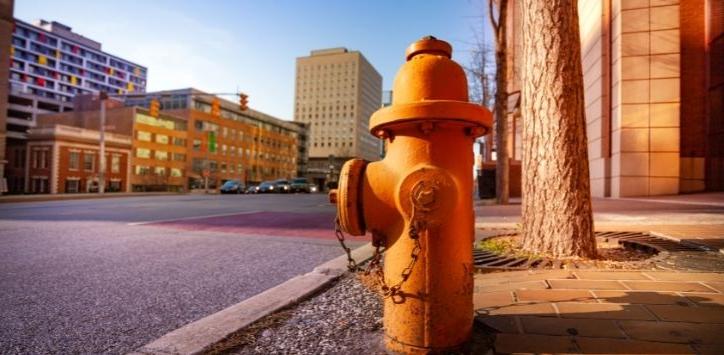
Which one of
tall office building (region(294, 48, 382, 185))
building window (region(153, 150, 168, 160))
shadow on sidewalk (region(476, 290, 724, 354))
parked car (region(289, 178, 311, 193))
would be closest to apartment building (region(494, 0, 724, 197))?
shadow on sidewalk (region(476, 290, 724, 354))

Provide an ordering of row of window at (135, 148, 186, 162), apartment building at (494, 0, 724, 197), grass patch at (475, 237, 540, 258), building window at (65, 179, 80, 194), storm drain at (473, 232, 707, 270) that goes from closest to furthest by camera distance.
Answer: storm drain at (473, 232, 707, 270) < grass patch at (475, 237, 540, 258) < apartment building at (494, 0, 724, 197) < building window at (65, 179, 80, 194) < row of window at (135, 148, 186, 162)

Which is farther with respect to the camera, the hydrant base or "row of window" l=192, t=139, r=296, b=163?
"row of window" l=192, t=139, r=296, b=163

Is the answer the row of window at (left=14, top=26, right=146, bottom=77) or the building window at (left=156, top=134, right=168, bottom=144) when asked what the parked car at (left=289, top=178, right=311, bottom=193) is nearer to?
the building window at (left=156, top=134, right=168, bottom=144)

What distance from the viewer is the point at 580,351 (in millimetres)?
1580

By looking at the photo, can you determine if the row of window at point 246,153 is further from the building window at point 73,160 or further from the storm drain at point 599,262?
the storm drain at point 599,262

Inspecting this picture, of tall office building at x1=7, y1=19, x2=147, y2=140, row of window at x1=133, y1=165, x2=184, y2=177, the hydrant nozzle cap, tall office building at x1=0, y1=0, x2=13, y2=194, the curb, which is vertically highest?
tall office building at x1=7, y1=19, x2=147, y2=140

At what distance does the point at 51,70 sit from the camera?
87.6m

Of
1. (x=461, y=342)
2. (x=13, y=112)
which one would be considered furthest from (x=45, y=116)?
(x=461, y=342)

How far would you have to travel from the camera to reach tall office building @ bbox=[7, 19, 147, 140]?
69.8 meters

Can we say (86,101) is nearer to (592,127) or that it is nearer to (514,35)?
(514,35)

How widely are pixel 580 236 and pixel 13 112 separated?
87.8 meters

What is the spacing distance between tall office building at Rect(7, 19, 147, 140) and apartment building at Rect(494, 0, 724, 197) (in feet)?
275

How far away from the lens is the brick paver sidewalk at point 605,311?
5.35ft

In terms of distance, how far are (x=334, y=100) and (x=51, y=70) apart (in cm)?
8169
